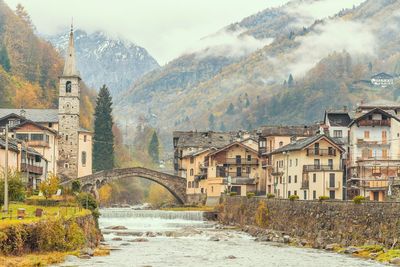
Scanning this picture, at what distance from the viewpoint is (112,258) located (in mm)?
62344

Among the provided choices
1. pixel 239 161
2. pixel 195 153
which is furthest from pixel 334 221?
pixel 195 153

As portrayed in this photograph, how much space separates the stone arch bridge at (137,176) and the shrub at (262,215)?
187 ft

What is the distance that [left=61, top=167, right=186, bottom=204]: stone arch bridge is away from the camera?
15188 cm

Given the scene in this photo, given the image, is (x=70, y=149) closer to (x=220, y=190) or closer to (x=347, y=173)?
(x=220, y=190)

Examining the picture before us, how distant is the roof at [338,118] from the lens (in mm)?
134125

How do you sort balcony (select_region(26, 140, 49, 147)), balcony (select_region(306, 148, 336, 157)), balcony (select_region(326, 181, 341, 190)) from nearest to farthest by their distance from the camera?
balcony (select_region(326, 181, 341, 190)), balcony (select_region(306, 148, 336, 157)), balcony (select_region(26, 140, 49, 147))

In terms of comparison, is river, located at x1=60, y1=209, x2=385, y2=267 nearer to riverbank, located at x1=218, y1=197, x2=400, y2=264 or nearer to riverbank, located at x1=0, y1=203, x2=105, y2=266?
riverbank, located at x1=0, y1=203, x2=105, y2=266

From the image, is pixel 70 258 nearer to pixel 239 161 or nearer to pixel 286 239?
pixel 286 239

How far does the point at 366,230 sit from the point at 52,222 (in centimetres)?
2782

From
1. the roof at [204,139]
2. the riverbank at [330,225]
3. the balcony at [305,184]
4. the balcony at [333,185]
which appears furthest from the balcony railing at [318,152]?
the roof at [204,139]

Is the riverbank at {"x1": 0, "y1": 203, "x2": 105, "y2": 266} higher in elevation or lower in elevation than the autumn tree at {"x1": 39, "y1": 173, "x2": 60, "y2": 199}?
lower

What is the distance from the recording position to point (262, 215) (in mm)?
99188

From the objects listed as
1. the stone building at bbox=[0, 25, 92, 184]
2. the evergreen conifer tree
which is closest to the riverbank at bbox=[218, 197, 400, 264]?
the stone building at bbox=[0, 25, 92, 184]

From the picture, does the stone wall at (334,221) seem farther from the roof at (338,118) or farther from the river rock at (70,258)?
the roof at (338,118)
